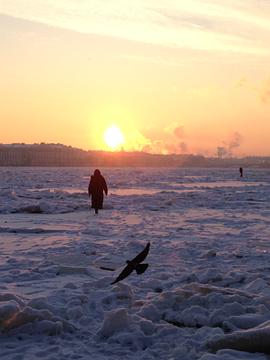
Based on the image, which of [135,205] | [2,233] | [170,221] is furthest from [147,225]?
[135,205]

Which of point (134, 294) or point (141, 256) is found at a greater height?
point (141, 256)

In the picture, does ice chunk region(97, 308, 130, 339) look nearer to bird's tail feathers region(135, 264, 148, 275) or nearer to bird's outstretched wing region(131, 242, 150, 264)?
bird's outstretched wing region(131, 242, 150, 264)

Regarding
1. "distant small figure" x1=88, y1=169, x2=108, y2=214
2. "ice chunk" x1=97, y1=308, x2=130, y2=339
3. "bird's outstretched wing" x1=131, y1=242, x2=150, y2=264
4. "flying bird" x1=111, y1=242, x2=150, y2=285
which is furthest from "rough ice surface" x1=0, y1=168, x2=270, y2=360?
"distant small figure" x1=88, y1=169, x2=108, y2=214

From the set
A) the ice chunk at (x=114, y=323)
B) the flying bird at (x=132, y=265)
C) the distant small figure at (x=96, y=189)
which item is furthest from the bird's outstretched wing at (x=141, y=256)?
the distant small figure at (x=96, y=189)

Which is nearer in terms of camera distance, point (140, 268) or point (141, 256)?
point (141, 256)

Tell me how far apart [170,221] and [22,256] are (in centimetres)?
723

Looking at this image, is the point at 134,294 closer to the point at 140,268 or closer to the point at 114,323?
the point at 140,268

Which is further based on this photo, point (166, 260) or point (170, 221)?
point (170, 221)

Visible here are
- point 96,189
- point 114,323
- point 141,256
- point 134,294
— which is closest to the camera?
point 114,323

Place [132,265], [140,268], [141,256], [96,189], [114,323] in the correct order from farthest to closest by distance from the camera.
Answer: [96,189] → [140,268] → [132,265] → [141,256] → [114,323]

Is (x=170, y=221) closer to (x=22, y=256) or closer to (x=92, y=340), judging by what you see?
(x=22, y=256)

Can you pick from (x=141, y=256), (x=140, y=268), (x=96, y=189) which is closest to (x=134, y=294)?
(x=141, y=256)

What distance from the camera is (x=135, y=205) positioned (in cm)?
2177

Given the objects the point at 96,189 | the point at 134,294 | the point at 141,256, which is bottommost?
the point at 134,294
